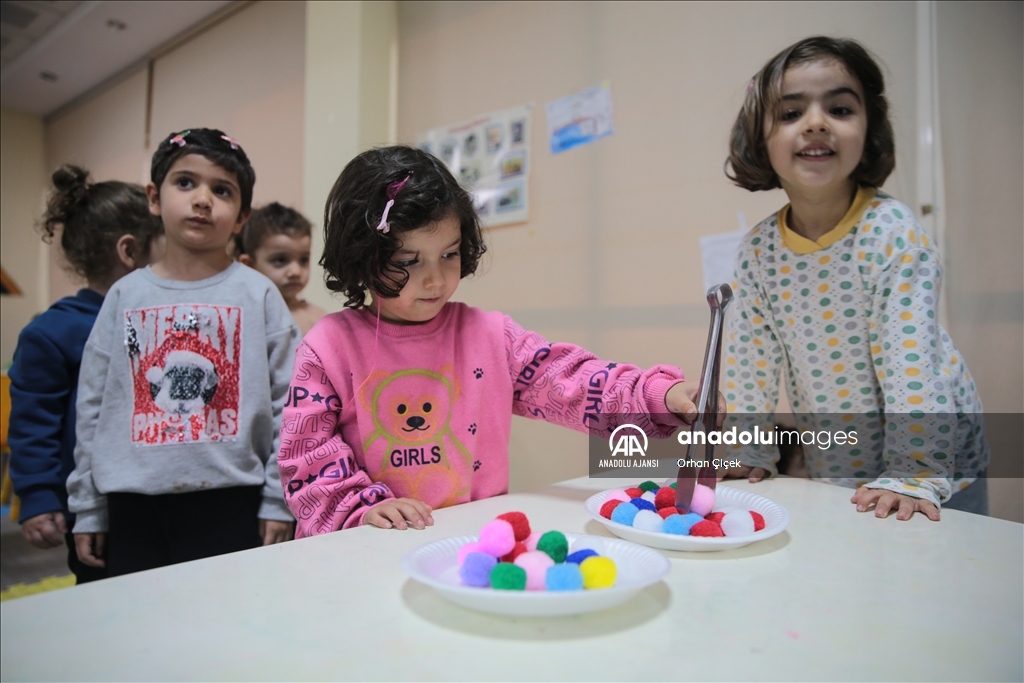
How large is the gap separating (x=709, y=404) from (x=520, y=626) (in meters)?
0.30

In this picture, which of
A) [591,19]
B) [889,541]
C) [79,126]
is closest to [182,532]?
[79,126]

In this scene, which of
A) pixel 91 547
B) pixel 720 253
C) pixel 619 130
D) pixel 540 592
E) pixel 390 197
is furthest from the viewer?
pixel 619 130

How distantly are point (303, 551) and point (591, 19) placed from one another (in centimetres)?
155

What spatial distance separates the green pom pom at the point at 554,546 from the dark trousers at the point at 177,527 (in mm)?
247

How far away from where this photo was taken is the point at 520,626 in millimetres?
322

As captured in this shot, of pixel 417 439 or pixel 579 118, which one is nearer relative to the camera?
pixel 417 439

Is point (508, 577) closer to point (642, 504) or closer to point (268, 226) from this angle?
point (642, 504)

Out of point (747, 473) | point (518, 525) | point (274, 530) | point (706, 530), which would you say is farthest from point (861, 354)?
point (274, 530)

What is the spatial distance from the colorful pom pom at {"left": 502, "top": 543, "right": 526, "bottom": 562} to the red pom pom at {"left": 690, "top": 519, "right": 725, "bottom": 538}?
0.14 m

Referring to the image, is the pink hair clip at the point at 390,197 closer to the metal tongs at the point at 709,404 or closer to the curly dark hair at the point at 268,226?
the curly dark hair at the point at 268,226

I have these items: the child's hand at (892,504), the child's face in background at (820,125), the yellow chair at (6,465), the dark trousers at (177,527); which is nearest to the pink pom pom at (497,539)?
the dark trousers at (177,527)

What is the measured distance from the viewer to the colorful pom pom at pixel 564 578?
1.10 feet

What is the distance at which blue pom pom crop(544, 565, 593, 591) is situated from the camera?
0.33 metres

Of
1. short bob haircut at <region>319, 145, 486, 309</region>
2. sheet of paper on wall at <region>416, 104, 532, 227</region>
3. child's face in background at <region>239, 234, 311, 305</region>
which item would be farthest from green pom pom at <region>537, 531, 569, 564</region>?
sheet of paper on wall at <region>416, 104, 532, 227</region>
